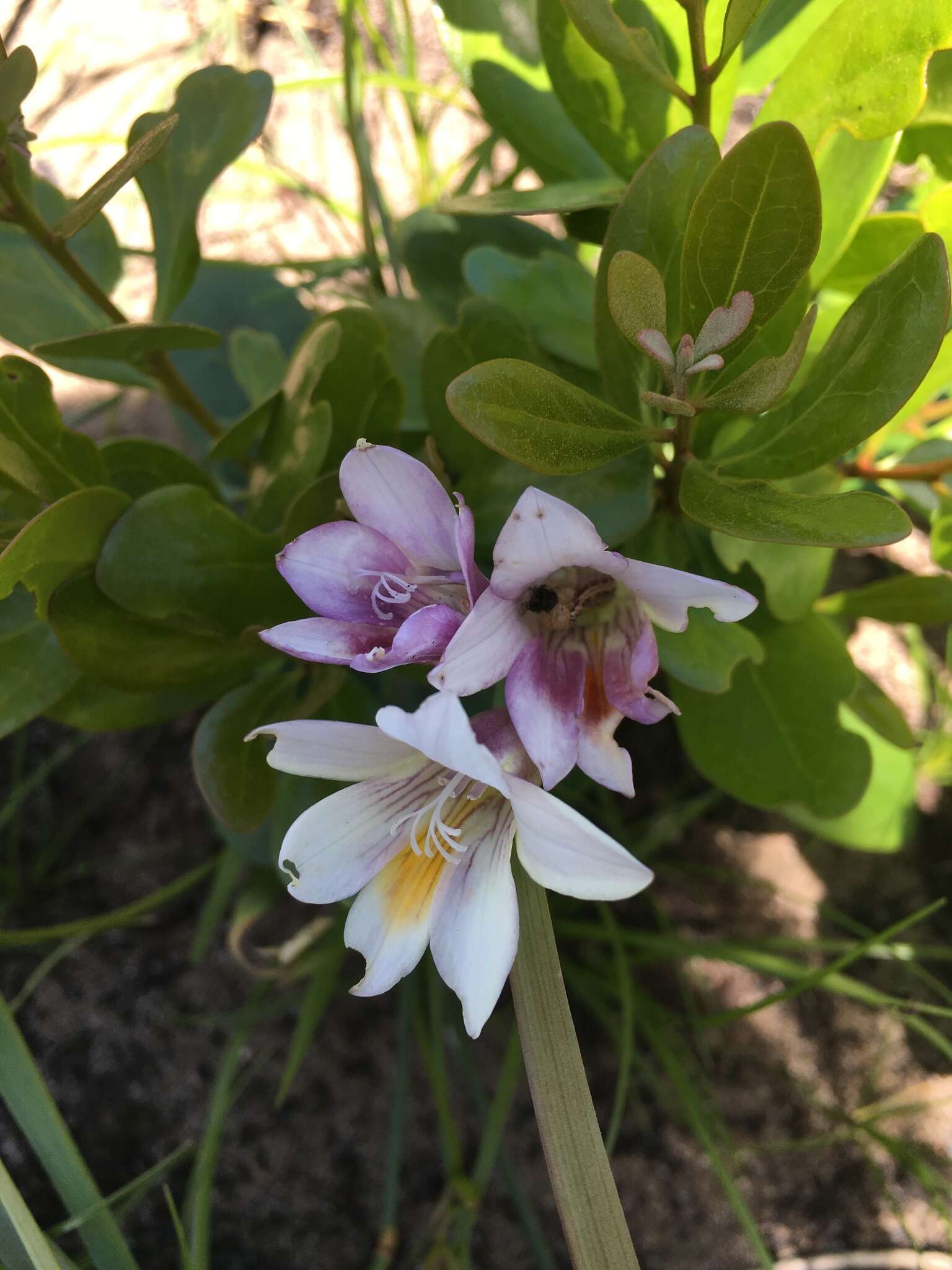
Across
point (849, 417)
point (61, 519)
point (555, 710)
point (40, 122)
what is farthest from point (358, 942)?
point (40, 122)

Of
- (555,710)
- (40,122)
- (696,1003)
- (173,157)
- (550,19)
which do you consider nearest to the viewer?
(555,710)

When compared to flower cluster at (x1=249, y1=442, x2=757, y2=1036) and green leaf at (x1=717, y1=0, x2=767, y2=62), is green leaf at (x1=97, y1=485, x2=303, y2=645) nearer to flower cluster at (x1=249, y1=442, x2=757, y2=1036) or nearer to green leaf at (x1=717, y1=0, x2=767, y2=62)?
flower cluster at (x1=249, y1=442, x2=757, y2=1036)

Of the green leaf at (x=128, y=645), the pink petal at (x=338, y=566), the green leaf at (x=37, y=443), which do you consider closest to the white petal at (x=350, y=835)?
the pink petal at (x=338, y=566)

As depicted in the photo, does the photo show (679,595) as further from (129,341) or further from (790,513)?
(129,341)

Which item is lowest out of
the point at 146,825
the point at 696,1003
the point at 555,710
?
the point at 696,1003

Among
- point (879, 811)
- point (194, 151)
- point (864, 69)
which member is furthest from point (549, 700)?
point (879, 811)

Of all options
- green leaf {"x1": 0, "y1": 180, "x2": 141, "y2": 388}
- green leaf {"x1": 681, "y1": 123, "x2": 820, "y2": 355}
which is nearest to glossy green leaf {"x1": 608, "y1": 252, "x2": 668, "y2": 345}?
green leaf {"x1": 681, "y1": 123, "x2": 820, "y2": 355}

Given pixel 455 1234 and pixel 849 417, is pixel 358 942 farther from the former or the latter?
pixel 455 1234
